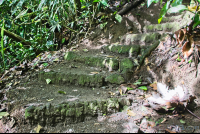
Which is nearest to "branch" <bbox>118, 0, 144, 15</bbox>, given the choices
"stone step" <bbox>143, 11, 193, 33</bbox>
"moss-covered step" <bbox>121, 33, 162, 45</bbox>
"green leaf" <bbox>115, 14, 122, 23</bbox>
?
"green leaf" <bbox>115, 14, 122, 23</bbox>

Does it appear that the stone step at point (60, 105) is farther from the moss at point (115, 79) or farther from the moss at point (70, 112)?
the moss at point (115, 79)

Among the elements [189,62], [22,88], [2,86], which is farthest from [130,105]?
[2,86]

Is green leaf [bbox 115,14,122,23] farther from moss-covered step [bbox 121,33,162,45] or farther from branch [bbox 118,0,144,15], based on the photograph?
Result: moss-covered step [bbox 121,33,162,45]

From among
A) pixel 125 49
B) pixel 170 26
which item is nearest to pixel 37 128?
pixel 125 49

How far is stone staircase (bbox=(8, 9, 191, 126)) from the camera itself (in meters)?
1.39

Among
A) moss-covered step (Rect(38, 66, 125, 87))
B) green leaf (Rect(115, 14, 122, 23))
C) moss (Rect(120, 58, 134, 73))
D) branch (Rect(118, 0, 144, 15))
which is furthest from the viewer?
branch (Rect(118, 0, 144, 15))

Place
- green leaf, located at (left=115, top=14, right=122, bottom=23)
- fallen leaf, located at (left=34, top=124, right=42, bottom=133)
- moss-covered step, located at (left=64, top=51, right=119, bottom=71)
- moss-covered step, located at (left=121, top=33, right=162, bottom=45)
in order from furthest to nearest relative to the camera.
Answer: green leaf, located at (left=115, top=14, right=122, bottom=23) → moss-covered step, located at (left=121, top=33, right=162, bottom=45) → moss-covered step, located at (left=64, top=51, right=119, bottom=71) → fallen leaf, located at (left=34, top=124, right=42, bottom=133)

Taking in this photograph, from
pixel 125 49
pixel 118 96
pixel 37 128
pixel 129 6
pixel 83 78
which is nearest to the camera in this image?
pixel 37 128

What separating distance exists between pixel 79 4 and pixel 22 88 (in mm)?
2904

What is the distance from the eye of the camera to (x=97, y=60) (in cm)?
251

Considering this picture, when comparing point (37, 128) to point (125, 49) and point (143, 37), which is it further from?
point (143, 37)

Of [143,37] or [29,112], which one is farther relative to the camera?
[143,37]

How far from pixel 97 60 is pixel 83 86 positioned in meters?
0.64

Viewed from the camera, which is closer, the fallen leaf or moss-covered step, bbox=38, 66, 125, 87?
the fallen leaf
